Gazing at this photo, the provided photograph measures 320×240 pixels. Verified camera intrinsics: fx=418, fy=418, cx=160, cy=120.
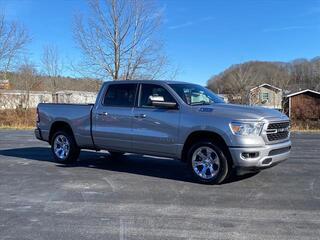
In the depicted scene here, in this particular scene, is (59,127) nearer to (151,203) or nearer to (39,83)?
(151,203)

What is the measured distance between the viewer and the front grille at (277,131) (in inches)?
285

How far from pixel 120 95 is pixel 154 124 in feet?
4.19

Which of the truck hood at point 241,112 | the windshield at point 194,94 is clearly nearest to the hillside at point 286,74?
the windshield at point 194,94

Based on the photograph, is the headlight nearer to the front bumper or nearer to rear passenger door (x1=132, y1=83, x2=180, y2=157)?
the front bumper

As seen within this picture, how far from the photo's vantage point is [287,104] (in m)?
51.8

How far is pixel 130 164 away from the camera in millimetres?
9906

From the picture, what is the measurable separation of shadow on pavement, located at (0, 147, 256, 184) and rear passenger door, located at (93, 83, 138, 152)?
66cm

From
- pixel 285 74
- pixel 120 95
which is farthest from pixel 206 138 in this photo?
pixel 285 74

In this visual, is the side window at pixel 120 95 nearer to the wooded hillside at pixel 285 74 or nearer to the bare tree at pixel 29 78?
the bare tree at pixel 29 78

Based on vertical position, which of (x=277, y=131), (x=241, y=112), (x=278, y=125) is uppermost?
(x=241, y=112)

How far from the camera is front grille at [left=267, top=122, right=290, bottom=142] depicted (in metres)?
7.23

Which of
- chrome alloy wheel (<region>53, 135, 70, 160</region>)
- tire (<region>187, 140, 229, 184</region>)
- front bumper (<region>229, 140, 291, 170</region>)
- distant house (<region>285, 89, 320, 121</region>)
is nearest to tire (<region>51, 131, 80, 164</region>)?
chrome alloy wheel (<region>53, 135, 70, 160</region>)

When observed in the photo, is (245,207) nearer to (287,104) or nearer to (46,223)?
(46,223)

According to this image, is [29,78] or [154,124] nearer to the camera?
[154,124]
